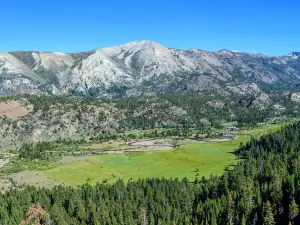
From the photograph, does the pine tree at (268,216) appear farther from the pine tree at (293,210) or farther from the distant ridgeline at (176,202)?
the pine tree at (293,210)

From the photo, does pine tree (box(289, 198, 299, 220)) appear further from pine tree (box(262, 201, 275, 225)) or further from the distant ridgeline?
pine tree (box(262, 201, 275, 225))

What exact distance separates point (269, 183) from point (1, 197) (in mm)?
118712

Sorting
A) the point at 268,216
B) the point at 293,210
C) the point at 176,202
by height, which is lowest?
the point at 176,202

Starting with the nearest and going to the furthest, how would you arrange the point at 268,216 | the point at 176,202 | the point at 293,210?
the point at 268,216 → the point at 293,210 → the point at 176,202

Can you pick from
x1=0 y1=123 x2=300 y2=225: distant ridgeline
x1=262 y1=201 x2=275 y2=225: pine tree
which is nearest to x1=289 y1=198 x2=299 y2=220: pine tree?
x1=0 y1=123 x2=300 y2=225: distant ridgeline

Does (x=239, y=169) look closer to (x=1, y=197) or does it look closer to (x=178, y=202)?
(x=178, y=202)

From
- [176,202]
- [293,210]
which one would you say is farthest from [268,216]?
[176,202]

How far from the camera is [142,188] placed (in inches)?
7126

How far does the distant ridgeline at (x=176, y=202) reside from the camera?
141125mm

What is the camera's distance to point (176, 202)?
16225 centimetres

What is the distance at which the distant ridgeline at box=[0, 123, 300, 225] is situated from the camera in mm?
141125

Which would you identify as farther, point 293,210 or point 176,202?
point 176,202

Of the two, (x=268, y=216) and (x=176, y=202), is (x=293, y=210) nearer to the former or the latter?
(x=268, y=216)

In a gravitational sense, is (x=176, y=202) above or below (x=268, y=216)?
below
